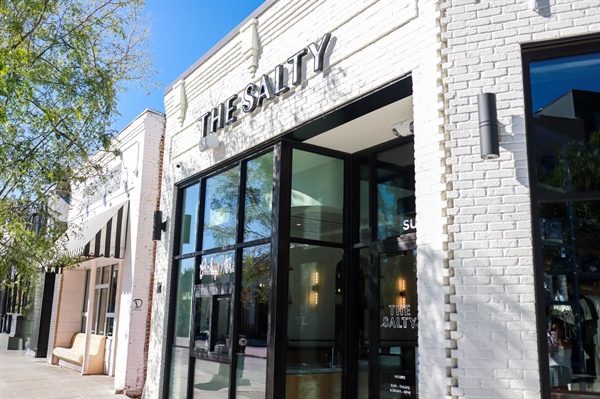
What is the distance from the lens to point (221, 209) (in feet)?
31.3

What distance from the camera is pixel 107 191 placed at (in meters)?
15.4

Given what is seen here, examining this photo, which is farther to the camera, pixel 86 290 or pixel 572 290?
pixel 86 290

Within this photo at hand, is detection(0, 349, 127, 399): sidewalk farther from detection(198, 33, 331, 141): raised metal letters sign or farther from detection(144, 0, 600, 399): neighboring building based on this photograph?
detection(198, 33, 331, 141): raised metal letters sign

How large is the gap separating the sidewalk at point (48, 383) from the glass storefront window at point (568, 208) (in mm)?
8923

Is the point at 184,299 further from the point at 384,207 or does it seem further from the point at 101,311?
the point at 101,311

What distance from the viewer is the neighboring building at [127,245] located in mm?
12188

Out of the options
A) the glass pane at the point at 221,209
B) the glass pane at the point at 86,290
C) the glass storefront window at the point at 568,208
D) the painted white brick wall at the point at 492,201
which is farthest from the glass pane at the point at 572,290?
the glass pane at the point at 86,290

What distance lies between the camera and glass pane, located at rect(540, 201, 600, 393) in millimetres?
4695

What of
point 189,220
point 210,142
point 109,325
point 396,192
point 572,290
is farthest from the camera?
point 109,325

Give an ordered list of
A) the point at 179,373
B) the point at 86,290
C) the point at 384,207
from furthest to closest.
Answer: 1. the point at 86,290
2. the point at 179,373
3. the point at 384,207

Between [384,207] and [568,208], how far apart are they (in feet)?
10.3

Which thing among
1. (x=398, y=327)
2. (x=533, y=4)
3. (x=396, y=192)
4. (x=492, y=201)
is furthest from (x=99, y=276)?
(x=533, y=4)

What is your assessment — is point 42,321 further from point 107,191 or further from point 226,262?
point 226,262

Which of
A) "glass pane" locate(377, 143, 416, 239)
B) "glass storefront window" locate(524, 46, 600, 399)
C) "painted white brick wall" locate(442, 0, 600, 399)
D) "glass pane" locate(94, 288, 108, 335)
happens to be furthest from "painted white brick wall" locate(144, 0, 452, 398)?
"glass pane" locate(94, 288, 108, 335)
